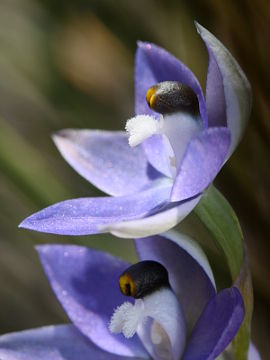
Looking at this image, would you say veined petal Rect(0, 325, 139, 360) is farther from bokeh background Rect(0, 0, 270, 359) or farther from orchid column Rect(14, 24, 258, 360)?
bokeh background Rect(0, 0, 270, 359)

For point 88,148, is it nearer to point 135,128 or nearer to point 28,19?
point 135,128

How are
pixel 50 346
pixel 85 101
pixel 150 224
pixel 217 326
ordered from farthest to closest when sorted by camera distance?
pixel 85 101 → pixel 50 346 → pixel 217 326 → pixel 150 224

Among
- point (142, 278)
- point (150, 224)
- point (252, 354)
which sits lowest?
point (252, 354)

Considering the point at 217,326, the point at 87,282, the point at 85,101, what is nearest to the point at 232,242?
the point at 217,326

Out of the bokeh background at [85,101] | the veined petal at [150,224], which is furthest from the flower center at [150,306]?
the bokeh background at [85,101]

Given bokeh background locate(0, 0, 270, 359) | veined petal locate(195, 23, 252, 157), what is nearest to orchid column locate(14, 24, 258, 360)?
veined petal locate(195, 23, 252, 157)

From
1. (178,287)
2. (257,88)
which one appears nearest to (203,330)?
(178,287)

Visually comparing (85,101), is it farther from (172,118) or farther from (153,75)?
(172,118)
